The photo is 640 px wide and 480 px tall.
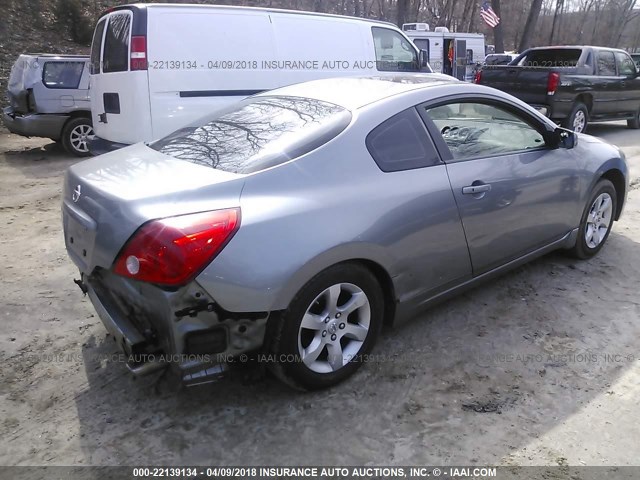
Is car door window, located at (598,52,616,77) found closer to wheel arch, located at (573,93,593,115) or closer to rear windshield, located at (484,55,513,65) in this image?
wheel arch, located at (573,93,593,115)

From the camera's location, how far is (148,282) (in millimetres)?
2256

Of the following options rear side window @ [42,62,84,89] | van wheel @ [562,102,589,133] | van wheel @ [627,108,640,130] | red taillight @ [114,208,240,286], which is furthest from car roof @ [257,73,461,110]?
van wheel @ [627,108,640,130]

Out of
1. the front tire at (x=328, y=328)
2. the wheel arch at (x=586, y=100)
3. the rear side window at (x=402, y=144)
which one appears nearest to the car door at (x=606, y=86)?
the wheel arch at (x=586, y=100)

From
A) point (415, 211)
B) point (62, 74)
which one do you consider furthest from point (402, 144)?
point (62, 74)

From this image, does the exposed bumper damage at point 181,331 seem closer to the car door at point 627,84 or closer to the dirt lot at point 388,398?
the dirt lot at point 388,398

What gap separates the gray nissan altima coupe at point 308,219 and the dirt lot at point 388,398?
0.29 m

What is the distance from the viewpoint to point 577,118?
1059 centimetres

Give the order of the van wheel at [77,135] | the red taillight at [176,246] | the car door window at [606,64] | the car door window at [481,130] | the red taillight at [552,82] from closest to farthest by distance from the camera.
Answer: the red taillight at [176,246], the car door window at [481,130], the van wheel at [77,135], the red taillight at [552,82], the car door window at [606,64]

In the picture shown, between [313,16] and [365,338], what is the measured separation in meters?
6.10

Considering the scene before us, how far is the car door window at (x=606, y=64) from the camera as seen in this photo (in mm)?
11070

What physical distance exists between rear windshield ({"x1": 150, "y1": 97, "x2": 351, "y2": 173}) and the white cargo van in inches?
126

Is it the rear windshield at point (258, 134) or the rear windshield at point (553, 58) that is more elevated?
the rear windshield at point (553, 58)

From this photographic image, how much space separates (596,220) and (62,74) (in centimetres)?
870

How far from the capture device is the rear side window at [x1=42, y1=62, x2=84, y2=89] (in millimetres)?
8992
